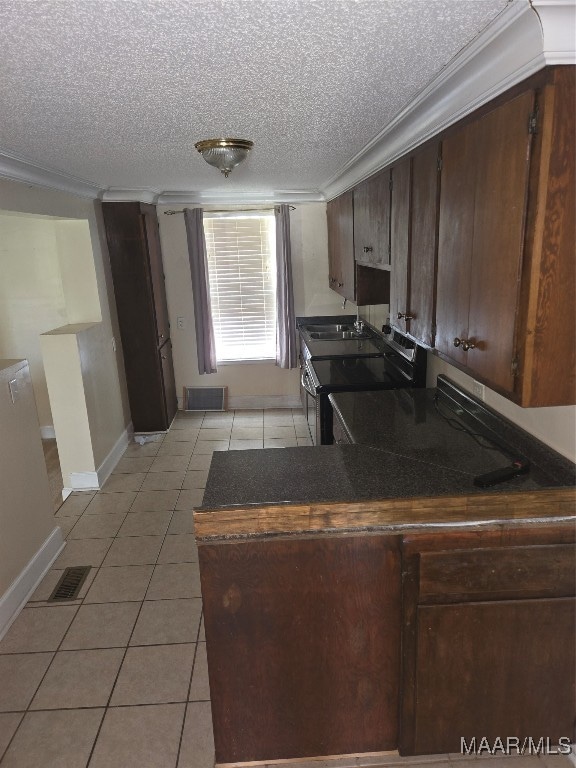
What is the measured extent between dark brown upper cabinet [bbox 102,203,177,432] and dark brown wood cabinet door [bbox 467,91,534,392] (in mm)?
3423

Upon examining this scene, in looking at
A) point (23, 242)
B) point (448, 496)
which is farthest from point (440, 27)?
point (23, 242)

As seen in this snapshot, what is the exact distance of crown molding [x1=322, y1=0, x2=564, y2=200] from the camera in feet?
3.69

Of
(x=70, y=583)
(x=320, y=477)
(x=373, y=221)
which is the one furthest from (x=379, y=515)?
(x=70, y=583)

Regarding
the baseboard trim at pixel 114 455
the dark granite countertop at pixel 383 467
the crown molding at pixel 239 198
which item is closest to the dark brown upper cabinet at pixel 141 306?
the baseboard trim at pixel 114 455

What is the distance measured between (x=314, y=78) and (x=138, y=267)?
3160 millimetres

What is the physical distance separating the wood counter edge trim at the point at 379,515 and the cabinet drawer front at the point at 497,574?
0.09m

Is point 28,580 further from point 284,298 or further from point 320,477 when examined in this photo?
point 284,298

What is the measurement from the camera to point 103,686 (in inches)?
83.5

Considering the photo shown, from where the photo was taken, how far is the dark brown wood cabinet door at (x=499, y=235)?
1310mm

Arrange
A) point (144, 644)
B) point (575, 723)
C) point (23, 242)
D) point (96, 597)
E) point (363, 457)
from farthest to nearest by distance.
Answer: point (23, 242), point (96, 597), point (144, 644), point (363, 457), point (575, 723)

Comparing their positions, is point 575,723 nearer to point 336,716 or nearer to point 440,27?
point 336,716

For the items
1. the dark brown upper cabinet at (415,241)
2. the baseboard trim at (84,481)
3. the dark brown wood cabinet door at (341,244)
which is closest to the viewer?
the dark brown upper cabinet at (415,241)

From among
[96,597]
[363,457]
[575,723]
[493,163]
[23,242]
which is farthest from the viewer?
[23,242]

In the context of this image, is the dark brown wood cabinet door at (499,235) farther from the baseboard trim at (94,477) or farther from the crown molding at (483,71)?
the baseboard trim at (94,477)
